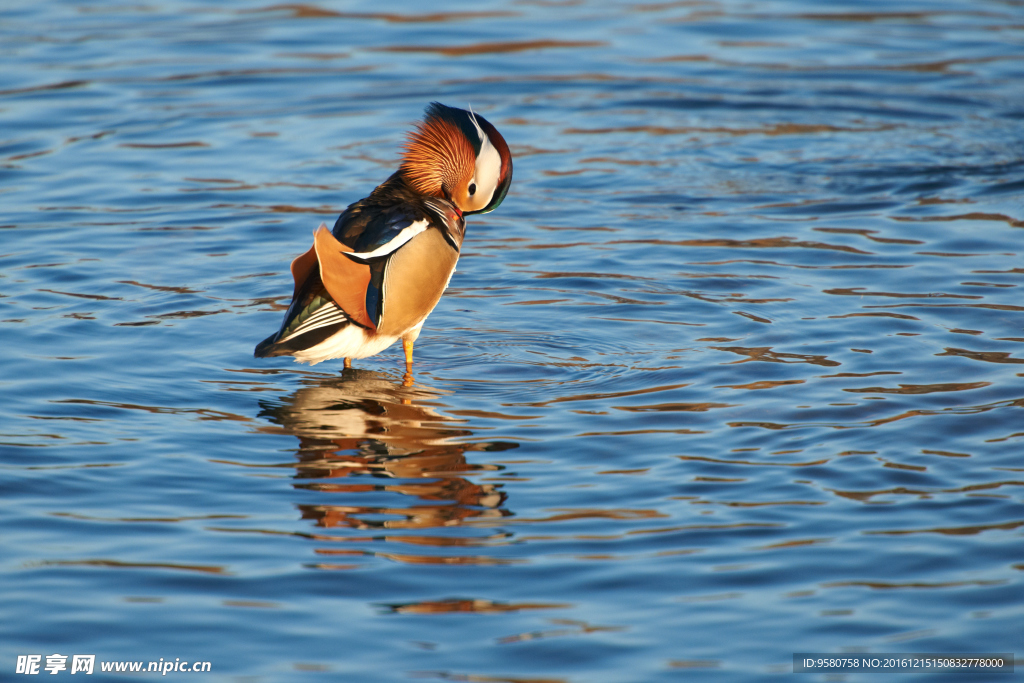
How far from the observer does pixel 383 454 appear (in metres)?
5.66

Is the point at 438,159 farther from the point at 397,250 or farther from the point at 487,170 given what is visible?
the point at 397,250

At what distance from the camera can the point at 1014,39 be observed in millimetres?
13727

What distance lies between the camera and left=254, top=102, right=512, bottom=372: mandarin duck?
607cm

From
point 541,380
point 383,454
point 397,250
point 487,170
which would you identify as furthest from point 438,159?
point 383,454

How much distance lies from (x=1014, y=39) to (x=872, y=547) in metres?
11.0

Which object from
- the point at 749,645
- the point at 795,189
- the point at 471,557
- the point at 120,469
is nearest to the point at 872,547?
the point at 749,645

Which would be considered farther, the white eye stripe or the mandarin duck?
the white eye stripe

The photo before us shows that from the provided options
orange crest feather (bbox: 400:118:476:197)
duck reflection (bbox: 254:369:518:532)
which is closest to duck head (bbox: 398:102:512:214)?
orange crest feather (bbox: 400:118:476:197)

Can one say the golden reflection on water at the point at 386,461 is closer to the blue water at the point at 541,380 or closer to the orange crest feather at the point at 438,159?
the blue water at the point at 541,380

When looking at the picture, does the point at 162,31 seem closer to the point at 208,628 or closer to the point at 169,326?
the point at 169,326

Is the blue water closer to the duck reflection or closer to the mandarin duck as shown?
the duck reflection

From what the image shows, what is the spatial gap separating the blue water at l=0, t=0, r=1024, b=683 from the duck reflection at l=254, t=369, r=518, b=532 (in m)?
0.02

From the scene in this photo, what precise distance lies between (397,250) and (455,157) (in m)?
0.82

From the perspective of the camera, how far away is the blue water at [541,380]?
4328mm
